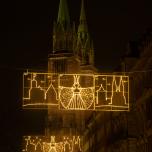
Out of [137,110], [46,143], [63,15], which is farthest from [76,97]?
[63,15]

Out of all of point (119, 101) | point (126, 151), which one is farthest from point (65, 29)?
point (119, 101)

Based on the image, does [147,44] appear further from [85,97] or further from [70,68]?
[70,68]

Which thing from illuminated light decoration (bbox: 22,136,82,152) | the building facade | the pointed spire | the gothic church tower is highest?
the pointed spire

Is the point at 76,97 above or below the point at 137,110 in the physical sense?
above

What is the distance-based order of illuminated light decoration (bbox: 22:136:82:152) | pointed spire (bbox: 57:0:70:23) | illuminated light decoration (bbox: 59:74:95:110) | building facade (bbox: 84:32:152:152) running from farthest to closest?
pointed spire (bbox: 57:0:70:23) → illuminated light decoration (bbox: 22:136:82:152) → building facade (bbox: 84:32:152:152) → illuminated light decoration (bbox: 59:74:95:110)

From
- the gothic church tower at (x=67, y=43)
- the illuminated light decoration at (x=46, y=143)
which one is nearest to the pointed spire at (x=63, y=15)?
the gothic church tower at (x=67, y=43)

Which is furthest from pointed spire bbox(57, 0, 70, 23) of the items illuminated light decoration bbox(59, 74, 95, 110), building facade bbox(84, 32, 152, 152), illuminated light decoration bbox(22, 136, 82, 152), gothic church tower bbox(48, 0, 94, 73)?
illuminated light decoration bbox(59, 74, 95, 110)

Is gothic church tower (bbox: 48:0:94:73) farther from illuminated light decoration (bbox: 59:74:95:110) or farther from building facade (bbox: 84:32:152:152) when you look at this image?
illuminated light decoration (bbox: 59:74:95:110)

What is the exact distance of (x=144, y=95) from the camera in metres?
47.3

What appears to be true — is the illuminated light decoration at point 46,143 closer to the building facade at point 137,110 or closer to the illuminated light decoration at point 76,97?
the building facade at point 137,110

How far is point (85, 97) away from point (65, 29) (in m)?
103

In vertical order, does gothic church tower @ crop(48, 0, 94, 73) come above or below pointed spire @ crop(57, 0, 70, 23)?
below

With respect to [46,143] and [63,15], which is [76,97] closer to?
[46,143]

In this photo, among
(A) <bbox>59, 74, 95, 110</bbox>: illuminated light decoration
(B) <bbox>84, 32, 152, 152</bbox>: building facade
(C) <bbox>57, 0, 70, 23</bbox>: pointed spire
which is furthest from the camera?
(C) <bbox>57, 0, 70, 23</bbox>: pointed spire
